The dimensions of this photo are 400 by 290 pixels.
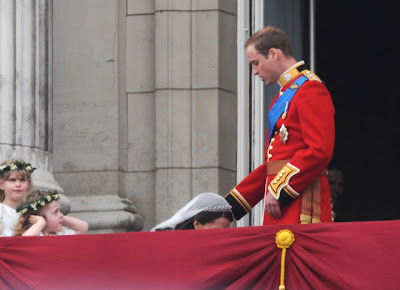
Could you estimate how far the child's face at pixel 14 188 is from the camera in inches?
396

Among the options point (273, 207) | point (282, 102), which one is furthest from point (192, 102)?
point (273, 207)

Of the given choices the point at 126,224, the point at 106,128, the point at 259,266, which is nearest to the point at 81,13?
the point at 106,128

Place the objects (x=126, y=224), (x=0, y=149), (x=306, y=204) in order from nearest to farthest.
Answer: (x=306, y=204) < (x=0, y=149) < (x=126, y=224)

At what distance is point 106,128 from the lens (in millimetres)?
12188

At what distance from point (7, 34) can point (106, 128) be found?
4.39 feet

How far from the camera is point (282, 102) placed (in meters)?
9.12

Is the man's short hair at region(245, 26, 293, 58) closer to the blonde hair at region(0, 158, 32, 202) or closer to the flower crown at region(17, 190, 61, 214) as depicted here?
the flower crown at region(17, 190, 61, 214)

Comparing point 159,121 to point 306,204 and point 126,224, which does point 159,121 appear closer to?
point 126,224

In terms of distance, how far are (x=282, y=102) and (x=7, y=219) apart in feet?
6.24

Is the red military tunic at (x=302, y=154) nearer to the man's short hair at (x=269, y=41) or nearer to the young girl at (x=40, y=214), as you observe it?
the man's short hair at (x=269, y=41)

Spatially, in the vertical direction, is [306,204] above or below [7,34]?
below

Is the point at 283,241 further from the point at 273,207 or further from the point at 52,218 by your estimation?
the point at 52,218

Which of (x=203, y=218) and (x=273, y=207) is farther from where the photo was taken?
(x=203, y=218)

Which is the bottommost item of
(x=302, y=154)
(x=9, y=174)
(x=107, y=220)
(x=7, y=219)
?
(x=107, y=220)
